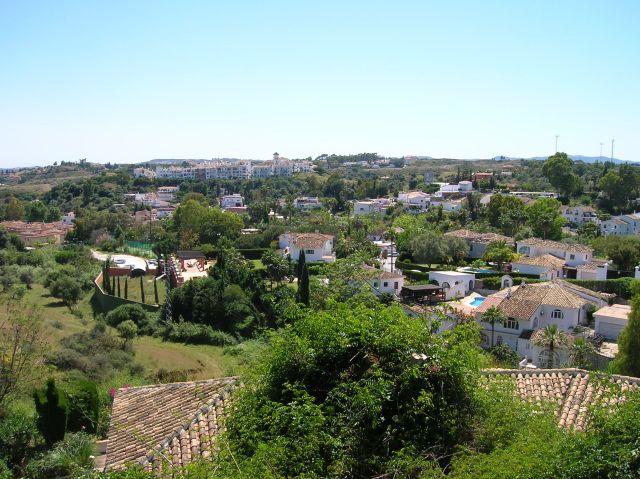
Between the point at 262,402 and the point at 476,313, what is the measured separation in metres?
23.2

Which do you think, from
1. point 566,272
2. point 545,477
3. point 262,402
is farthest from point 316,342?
point 566,272

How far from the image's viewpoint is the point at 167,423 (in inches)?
429

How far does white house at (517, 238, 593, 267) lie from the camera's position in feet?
150

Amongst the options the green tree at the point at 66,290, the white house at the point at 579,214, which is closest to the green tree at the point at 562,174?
the white house at the point at 579,214

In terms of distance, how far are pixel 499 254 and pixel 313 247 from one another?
1501 cm

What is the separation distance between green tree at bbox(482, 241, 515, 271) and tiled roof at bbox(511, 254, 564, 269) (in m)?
1.14

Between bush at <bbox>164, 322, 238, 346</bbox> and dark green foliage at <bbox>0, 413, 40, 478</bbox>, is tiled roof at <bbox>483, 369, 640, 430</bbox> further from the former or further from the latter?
bush at <bbox>164, 322, 238, 346</bbox>

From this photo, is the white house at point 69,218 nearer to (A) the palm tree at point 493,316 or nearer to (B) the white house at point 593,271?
(B) the white house at point 593,271

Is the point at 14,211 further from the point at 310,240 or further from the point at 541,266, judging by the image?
the point at 541,266

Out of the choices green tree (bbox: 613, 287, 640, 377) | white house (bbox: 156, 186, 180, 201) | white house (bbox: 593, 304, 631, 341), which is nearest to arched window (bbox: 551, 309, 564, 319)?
white house (bbox: 593, 304, 631, 341)

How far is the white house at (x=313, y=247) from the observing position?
48625 mm

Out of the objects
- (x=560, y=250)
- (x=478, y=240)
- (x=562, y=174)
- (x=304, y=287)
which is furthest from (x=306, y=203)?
(x=304, y=287)

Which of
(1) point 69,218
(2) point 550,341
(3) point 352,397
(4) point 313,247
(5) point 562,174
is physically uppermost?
(5) point 562,174

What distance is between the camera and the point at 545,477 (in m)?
7.13
